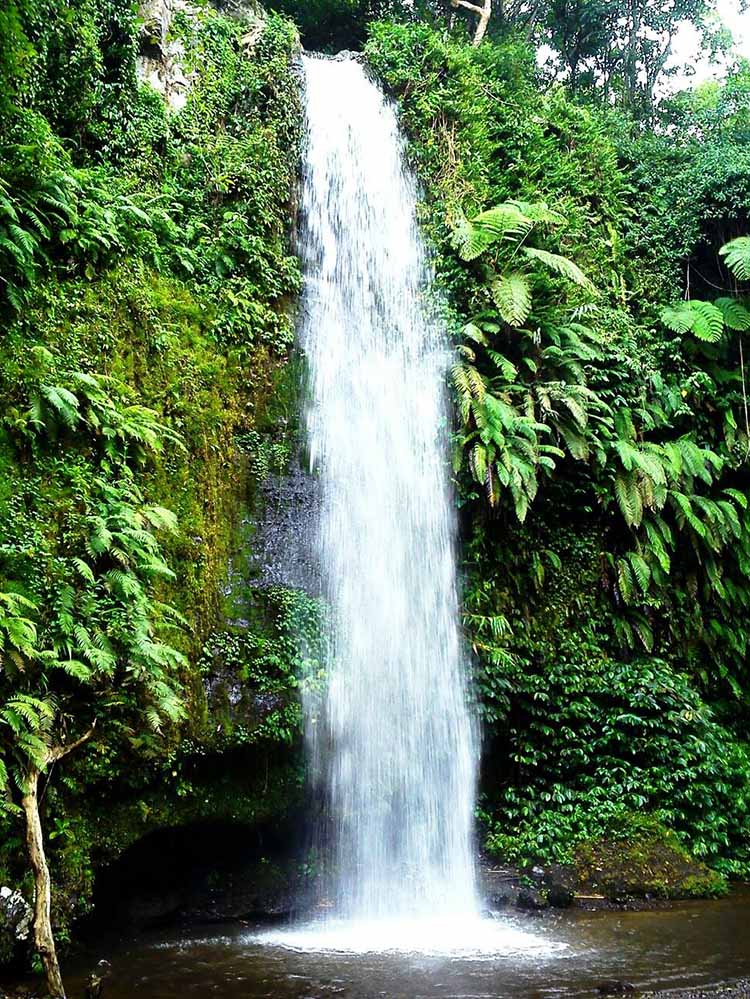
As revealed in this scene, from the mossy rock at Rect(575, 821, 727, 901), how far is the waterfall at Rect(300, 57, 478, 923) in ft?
4.09

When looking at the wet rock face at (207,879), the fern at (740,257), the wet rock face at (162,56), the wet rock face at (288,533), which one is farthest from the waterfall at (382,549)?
the fern at (740,257)

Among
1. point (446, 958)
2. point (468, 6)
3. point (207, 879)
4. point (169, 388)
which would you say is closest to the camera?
point (446, 958)

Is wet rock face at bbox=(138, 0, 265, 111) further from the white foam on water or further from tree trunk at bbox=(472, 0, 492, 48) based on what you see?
the white foam on water

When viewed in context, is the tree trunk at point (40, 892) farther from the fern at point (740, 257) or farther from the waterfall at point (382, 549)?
the fern at point (740, 257)

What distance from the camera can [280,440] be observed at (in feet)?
29.6

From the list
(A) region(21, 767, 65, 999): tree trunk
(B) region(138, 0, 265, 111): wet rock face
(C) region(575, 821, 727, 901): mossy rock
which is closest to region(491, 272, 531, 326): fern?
(B) region(138, 0, 265, 111): wet rock face

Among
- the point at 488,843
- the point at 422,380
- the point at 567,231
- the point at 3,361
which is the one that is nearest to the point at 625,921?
the point at 488,843

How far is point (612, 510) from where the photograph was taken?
10367 mm

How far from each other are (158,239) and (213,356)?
1534mm

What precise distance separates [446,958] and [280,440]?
5.29m

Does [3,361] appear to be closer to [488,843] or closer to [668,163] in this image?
[488,843]

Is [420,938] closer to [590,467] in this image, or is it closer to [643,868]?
[643,868]

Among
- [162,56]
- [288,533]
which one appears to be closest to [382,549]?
[288,533]

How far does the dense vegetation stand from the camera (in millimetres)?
6578
